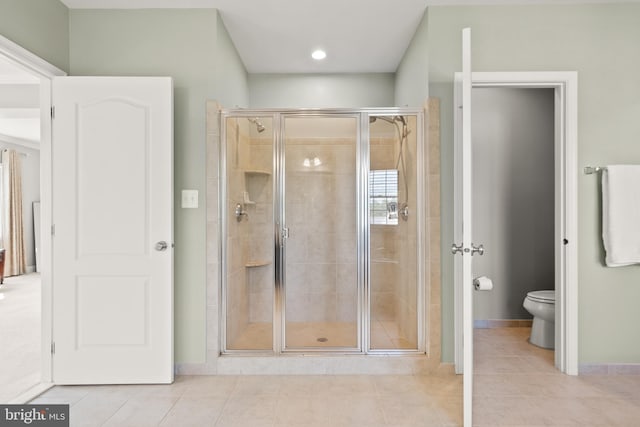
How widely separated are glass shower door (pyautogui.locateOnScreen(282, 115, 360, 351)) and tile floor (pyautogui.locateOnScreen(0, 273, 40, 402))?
70.2 inches

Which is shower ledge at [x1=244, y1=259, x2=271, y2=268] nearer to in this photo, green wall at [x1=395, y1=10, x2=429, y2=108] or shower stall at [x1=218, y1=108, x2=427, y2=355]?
shower stall at [x1=218, y1=108, x2=427, y2=355]

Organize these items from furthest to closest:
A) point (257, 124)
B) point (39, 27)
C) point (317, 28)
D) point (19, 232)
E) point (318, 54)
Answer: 1. point (19, 232)
2. point (318, 54)
3. point (317, 28)
4. point (257, 124)
5. point (39, 27)

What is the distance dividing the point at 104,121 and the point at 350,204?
69.0 inches

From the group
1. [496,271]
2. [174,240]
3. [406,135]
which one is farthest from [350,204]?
[496,271]

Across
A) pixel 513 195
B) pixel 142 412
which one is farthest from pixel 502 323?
pixel 142 412

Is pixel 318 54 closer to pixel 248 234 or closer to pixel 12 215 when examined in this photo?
pixel 248 234

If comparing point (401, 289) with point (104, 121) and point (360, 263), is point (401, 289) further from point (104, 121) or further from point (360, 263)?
point (104, 121)

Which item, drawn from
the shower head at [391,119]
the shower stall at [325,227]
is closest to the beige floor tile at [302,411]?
the shower stall at [325,227]

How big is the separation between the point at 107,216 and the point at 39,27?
1242 mm

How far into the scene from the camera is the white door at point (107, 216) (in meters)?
2.61

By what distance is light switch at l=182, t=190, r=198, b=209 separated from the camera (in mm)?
2777

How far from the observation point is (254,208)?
294 cm

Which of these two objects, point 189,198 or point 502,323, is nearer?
point 189,198

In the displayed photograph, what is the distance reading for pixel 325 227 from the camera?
2949 mm
